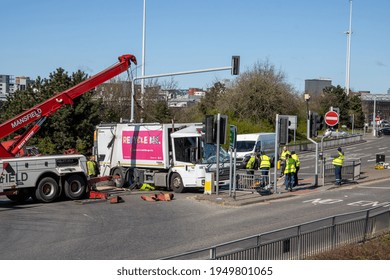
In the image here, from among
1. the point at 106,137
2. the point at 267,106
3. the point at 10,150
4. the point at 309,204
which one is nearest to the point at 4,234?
the point at 10,150

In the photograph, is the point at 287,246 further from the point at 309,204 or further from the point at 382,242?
the point at 309,204

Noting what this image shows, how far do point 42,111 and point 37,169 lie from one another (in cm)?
296

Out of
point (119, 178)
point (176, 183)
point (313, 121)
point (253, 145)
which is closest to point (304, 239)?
point (176, 183)

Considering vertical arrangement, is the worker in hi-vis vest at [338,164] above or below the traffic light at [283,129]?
below

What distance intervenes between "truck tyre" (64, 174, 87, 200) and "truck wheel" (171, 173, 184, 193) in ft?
13.0

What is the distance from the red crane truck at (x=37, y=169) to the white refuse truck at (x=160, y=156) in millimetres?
3710

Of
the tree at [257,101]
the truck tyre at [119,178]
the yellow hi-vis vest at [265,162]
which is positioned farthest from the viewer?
the tree at [257,101]

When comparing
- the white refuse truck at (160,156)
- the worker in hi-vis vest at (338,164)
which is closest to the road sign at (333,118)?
the worker in hi-vis vest at (338,164)

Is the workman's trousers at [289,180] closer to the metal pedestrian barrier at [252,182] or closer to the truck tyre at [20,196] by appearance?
the metal pedestrian barrier at [252,182]

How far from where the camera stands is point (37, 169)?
2086 centimetres

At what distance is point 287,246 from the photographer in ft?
34.5

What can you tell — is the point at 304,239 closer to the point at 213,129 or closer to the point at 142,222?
the point at 142,222

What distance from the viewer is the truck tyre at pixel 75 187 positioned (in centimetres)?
2200
